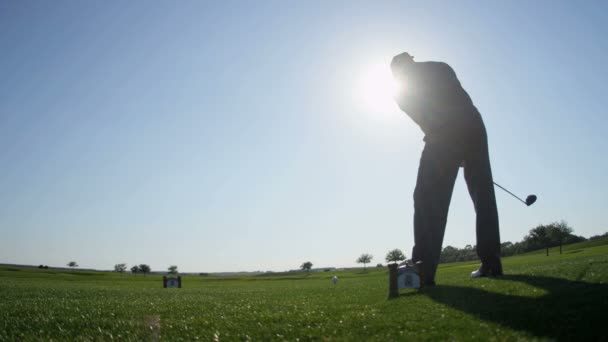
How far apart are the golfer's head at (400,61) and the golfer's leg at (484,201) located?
4.95 metres

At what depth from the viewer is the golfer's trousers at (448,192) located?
16516mm

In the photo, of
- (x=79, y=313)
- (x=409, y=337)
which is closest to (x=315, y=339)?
(x=409, y=337)

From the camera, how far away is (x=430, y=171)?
17109 millimetres

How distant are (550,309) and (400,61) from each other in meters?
13.3

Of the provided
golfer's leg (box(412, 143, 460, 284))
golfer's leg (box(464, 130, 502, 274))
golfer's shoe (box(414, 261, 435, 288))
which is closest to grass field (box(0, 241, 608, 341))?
golfer's shoe (box(414, 261, 435, 288))

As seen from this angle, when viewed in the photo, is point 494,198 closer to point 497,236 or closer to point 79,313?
point 497,236

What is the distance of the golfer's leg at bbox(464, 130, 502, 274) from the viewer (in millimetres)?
17453

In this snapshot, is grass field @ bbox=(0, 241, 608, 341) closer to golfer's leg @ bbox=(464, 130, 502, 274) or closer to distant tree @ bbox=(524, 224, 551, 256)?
golfer's leg @ bbox=(464, 130, 502, 274)

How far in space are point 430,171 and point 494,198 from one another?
3564 mm

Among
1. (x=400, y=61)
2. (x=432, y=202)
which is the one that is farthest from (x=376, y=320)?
(x=400, y=61)

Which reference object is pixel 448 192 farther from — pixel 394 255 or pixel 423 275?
pixel 394 255

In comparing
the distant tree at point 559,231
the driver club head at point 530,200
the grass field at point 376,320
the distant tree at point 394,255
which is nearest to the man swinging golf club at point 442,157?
the driver club head at point 530,200

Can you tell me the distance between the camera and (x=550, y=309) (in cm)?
870

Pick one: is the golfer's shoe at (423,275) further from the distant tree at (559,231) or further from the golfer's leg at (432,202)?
the distant tree at (559,231)
